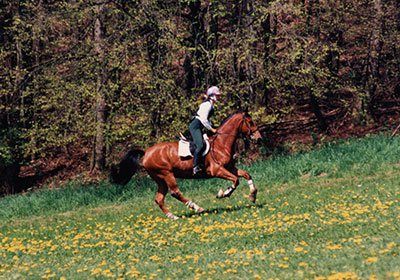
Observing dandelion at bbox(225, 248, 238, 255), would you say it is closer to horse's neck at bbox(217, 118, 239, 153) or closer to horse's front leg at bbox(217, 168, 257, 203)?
horse's front leg at bbox(217, 168, 257, 203)

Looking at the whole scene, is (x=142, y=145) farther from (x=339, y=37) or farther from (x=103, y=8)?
(x=339, y=37)

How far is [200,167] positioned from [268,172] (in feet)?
18.9

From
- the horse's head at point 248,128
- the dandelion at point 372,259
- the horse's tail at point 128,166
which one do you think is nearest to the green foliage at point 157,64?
the horse's tail at point 128,166

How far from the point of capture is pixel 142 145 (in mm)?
22734

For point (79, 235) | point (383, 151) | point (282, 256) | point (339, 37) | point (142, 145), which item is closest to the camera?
point (282, 256)

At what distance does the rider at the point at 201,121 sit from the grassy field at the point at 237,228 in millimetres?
1344

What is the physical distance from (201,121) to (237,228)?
3.46m

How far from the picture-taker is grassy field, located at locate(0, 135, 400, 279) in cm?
862

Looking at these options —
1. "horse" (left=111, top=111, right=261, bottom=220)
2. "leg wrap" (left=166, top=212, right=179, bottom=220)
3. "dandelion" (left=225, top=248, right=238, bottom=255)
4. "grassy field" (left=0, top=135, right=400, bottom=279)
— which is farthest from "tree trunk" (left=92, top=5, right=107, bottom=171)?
"dandelion" (left=225, top=248, right=238, bottom=255)

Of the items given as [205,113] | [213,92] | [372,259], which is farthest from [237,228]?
[372,259]

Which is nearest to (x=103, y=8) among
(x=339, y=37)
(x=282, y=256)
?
(x=339, y=37)

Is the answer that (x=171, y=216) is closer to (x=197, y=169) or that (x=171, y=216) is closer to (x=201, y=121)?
(x=197, y=169)

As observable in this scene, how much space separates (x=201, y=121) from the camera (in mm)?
14766

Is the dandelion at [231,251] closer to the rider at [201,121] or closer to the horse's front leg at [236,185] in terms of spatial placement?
the horse's front leg at [236,185]
